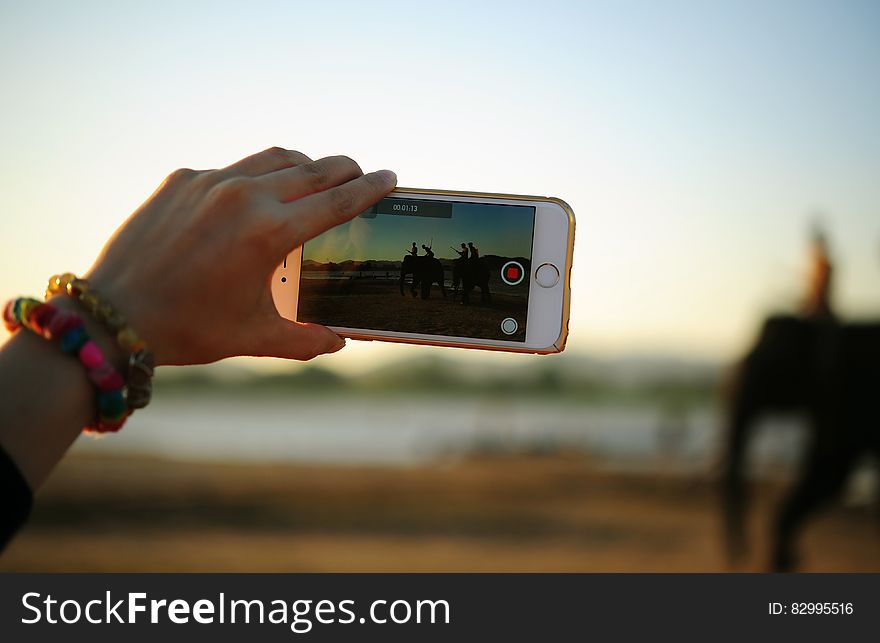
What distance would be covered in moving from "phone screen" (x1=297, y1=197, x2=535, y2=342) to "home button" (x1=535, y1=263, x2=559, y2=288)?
21 mm

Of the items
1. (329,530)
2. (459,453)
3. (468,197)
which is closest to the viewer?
(468,197)

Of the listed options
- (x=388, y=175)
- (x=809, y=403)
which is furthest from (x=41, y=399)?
(x=809, y=403)

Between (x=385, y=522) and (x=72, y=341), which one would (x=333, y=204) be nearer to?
(x=72, y=341)

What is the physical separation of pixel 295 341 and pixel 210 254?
0.22m

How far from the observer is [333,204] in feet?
2.95

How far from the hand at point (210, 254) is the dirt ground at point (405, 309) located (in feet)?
1.09

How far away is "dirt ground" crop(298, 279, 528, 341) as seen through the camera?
122 cm

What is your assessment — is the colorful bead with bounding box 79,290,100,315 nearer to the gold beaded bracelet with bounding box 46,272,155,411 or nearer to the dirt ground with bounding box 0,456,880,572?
the gold beaded bracelet with bounding box 46,272,155,411

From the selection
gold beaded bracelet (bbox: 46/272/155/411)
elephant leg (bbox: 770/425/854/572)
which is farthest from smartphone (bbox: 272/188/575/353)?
elephant leg (bbox: 770/425/854/572)

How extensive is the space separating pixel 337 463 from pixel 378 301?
10115 millimetres

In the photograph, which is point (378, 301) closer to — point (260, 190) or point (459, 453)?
point (260, 190)

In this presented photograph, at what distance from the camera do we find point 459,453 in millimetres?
12609

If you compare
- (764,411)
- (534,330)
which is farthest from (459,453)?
(534,330)

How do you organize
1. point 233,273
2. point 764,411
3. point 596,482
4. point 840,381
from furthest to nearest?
point 596,482, point 764,411, point 840,381, point 233,273
